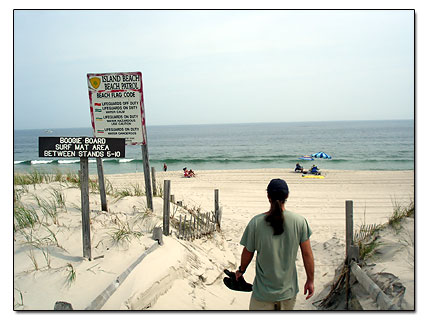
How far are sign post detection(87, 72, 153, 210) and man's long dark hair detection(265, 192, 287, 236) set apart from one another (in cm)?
465

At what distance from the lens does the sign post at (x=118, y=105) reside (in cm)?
712

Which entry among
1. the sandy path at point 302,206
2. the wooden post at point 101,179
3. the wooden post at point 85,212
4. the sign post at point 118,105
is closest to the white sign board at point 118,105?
the sign post at point 118,105

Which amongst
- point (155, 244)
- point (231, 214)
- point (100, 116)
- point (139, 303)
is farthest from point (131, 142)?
point (231, 214)

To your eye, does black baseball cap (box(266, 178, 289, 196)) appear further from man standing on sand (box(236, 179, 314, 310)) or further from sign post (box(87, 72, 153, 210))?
sign post (box(87, 72, 153, 210))

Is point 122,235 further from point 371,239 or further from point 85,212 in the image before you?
point 371,239

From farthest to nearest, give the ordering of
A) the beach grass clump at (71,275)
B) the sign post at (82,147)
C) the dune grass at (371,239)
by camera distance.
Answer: the dune grass at (371,239)
the sign post at (82,147)
the beach grass clump at (71,275)

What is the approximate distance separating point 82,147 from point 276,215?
322cm

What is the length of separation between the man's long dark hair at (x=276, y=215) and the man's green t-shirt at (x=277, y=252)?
0.04 m

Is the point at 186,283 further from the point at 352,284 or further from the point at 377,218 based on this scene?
the point at 377,218

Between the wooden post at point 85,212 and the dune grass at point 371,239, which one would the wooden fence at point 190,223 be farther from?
the dune grass at point 371,239

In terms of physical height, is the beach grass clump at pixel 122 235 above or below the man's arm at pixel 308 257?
below

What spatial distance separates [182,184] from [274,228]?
1872 centimetres

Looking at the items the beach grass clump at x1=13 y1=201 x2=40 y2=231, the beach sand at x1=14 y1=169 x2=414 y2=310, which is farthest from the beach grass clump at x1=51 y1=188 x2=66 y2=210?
the beach grass clump at x1=13 y1=201 x2=40 y2=231

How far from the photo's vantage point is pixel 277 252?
3070 millimetres
